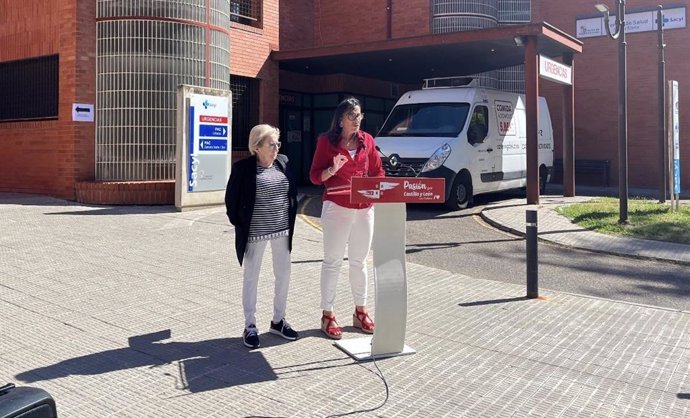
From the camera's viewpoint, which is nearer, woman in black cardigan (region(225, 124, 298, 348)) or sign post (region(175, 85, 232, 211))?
woman in black cardigan (region(225, 124, 298, 348))

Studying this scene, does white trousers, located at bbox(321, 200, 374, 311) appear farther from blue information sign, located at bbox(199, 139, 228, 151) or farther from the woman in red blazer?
blue information sign, located at bbox(199, 139, 228, 151)

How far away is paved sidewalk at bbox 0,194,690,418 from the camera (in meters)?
4.34

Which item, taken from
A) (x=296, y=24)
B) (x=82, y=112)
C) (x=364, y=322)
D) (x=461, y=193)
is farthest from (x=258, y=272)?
(x=296, y=24)

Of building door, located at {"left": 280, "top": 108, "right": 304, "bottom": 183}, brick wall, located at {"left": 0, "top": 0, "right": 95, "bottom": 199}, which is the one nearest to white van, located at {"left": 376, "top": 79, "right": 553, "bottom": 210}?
brick wall, located at {"left": 0, "top": 0, "right": 95, "bottom": 199}

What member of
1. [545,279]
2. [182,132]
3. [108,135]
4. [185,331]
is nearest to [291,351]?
[185,331]

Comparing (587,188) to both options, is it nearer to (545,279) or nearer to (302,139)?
(302,139)

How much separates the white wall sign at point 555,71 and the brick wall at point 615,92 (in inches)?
272

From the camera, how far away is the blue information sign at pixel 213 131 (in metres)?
13.8

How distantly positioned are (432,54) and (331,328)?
43.5ft

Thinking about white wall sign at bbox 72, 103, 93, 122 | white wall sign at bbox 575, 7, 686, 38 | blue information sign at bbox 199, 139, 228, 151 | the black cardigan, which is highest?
white wall sign at bbox 575, 7, 686, 38

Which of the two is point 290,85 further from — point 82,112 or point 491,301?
point 491,301

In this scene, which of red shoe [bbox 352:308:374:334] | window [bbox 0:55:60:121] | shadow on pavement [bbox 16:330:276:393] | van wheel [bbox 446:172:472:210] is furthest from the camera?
window [bbox 0:55:60:121]

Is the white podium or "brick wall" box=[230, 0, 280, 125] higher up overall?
"brick wall" box=[230, 0, 280, 125]

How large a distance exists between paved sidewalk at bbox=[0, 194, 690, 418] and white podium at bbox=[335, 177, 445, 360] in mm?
150
